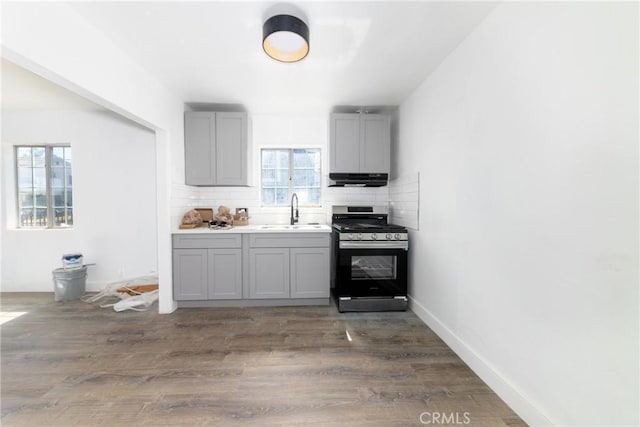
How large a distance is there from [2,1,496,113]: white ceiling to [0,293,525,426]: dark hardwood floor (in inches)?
97.0

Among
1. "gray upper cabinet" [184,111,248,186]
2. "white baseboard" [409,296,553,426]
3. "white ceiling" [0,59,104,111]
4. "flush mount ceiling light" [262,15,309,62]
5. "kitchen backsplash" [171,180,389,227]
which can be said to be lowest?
"white baseboard" [409,296,553,426]

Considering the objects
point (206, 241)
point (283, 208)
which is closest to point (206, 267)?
point (206, 241)

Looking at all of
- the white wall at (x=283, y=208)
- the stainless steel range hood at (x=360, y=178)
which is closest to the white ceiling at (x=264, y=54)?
the white wall at (x=283, y=208)

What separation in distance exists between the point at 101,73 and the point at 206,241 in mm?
1733

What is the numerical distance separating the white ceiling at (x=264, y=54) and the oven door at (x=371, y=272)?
5.93ft

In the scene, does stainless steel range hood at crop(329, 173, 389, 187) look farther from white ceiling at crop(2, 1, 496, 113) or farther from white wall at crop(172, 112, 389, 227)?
white ceiling at crop(2, 1, 496, 113)

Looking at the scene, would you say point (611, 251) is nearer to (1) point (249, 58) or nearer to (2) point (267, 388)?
(2) point (267, 388)

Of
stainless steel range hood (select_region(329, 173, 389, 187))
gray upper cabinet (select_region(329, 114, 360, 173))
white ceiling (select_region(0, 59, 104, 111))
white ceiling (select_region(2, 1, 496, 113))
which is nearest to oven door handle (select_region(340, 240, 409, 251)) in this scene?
stainless steel range hood (select_region(329, 173, 389, 187))

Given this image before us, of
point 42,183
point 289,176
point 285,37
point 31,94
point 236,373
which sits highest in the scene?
point 31,94

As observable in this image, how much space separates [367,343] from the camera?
87.7 inches

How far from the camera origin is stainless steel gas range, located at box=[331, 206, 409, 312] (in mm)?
2844

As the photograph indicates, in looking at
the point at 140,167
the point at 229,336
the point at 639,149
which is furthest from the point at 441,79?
the point at 140,167

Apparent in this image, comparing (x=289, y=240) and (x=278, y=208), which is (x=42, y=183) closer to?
(x=278, y=208)

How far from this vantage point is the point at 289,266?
2.99 meters
